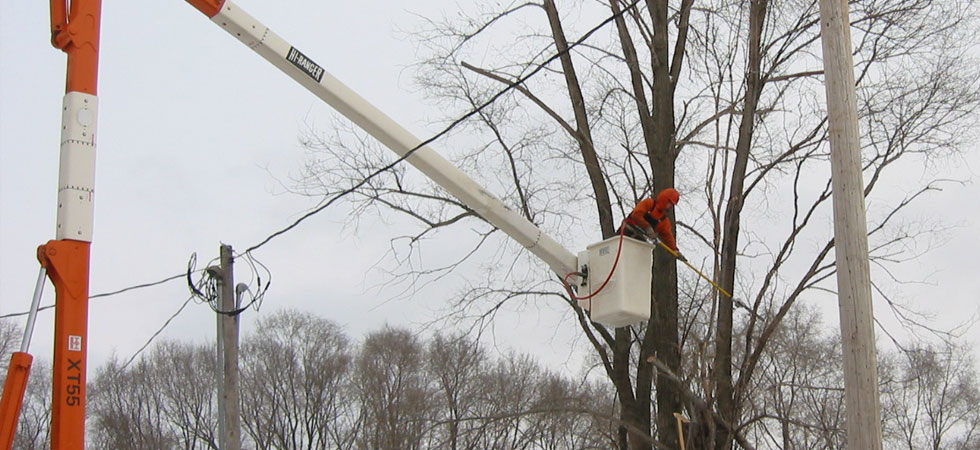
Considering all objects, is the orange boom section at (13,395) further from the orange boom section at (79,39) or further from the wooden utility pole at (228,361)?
the wooden utility pole at (228,361)

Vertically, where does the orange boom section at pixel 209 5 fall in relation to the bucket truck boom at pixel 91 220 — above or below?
above

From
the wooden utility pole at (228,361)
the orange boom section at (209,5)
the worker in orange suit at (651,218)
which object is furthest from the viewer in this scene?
the wooden utility pole at (228,361)

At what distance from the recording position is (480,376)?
1422 inches

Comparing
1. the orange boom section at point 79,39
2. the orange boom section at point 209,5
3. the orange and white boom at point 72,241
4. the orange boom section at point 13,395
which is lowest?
the orange boom section at point 13,395

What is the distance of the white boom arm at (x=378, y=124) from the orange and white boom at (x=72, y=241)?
1446 mm

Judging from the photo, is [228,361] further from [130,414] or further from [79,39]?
[130,414]

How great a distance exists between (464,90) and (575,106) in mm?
1691

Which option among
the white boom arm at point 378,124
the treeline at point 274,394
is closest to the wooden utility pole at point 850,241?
the white boom arm at point 378,124

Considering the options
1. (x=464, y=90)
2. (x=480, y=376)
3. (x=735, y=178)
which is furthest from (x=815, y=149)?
(x=480, y=376)

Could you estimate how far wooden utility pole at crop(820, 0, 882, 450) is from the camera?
5.87 m

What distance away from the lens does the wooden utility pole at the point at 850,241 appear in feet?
19.2

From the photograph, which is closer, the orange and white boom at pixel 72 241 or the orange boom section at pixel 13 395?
the orange boom section at pixel 13 395

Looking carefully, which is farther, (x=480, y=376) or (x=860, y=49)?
(x=480, y=376)

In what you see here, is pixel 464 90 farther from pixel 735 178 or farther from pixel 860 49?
pixel 860 49
